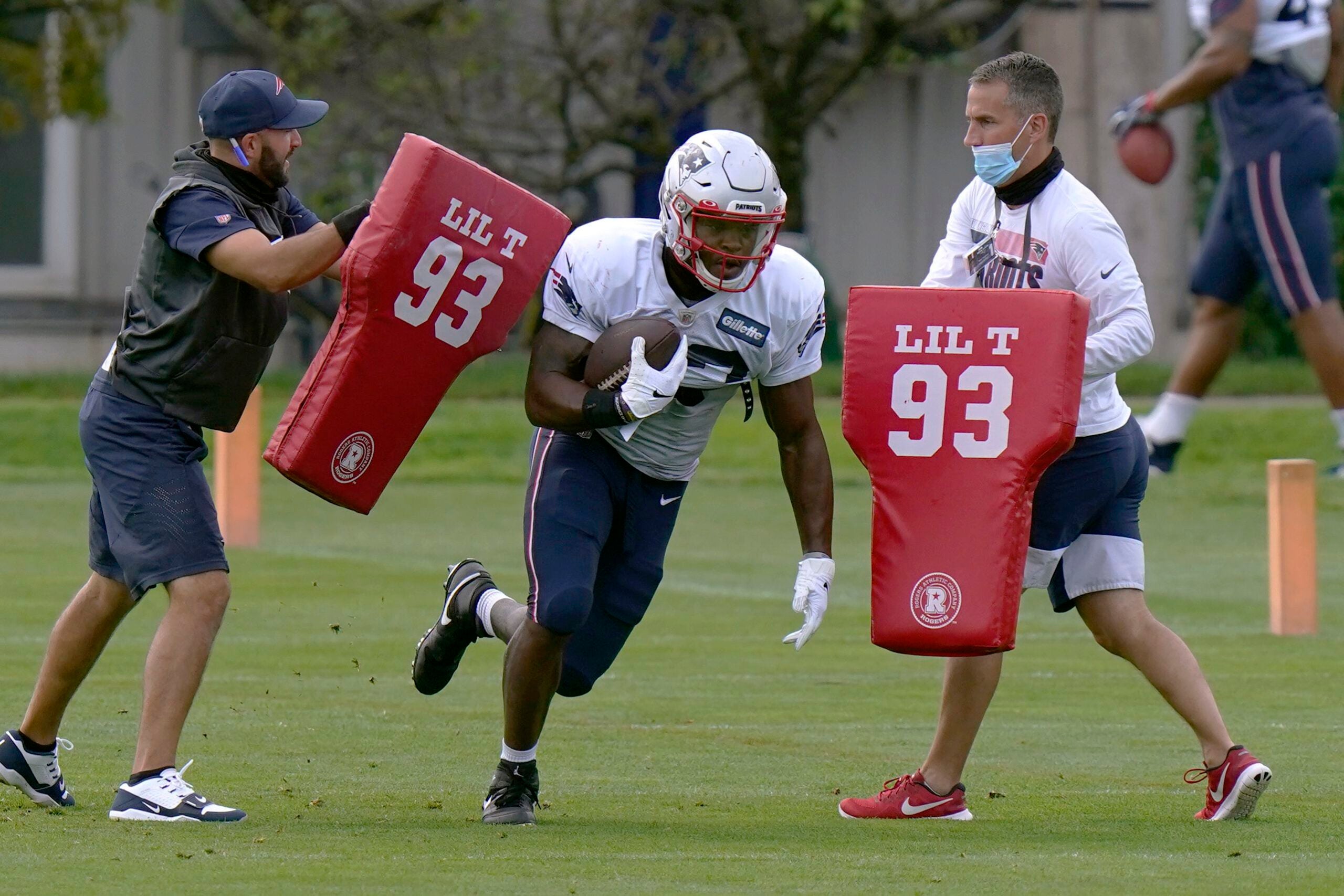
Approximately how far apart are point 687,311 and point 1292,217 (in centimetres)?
670

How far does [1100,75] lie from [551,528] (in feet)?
69.9

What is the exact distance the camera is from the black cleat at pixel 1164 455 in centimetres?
1324

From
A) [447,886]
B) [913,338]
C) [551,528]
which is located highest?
[913,338]

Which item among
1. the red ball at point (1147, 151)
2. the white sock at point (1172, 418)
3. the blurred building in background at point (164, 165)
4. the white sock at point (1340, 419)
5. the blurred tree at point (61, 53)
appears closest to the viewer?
the red ball at point (1147, 151)

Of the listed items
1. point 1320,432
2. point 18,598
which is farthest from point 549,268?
point 1320,432

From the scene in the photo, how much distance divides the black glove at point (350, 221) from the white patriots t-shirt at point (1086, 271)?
165 centimetres

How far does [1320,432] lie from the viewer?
18125mm

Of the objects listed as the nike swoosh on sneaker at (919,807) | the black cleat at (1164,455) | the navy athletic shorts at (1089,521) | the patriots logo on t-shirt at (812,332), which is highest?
the patriots logo on t-shirt at (812,332)

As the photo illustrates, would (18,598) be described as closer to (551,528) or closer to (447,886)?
(551,528)

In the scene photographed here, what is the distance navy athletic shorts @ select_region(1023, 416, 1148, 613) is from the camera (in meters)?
6.60

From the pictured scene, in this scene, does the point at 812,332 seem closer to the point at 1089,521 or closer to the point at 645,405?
the point at 645,405

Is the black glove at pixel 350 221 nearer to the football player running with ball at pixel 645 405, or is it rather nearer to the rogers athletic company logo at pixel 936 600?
the football player running with ball at pixel 645 405

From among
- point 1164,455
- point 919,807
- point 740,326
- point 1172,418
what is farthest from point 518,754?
point 1164,455

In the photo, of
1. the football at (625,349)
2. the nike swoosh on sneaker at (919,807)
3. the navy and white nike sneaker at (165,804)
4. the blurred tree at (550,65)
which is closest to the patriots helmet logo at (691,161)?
the football at (625,349)
